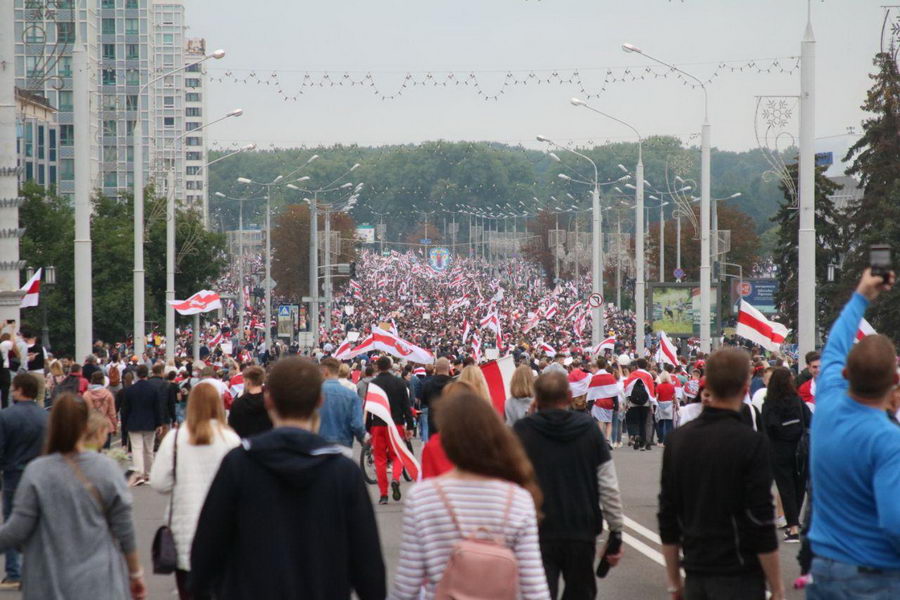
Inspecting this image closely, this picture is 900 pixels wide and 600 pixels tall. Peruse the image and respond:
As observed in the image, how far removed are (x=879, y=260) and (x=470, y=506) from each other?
1.69m

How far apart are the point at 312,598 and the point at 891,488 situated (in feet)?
6.01

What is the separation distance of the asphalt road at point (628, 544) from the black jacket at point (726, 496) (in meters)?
4.11

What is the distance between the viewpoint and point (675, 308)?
4812 cm

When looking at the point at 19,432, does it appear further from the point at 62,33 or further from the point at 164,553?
the point at 62,33

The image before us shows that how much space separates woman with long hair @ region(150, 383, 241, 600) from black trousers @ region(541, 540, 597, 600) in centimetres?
180

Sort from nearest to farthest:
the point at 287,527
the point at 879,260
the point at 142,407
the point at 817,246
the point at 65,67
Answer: the point at 287,527 < the point at 879,260 < the point at 142,407 < the point at 817,246 < the point at 65,67

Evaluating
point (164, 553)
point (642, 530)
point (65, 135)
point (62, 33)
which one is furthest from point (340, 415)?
point (65, 135)

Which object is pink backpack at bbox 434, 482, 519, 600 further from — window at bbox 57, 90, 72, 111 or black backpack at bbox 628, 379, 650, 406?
window at bbox 57, 90, 72, 111

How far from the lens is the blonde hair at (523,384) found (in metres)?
10.2

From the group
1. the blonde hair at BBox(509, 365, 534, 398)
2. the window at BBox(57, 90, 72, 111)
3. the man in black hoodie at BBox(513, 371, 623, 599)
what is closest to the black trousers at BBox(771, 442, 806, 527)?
the blonde hair at BBox(509, 365, 534, 398)

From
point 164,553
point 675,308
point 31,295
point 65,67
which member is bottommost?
point 675,308

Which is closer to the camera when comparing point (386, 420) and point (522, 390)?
point (522, 390)

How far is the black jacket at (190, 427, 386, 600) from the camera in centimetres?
480

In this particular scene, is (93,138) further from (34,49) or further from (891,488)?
(891,488)
